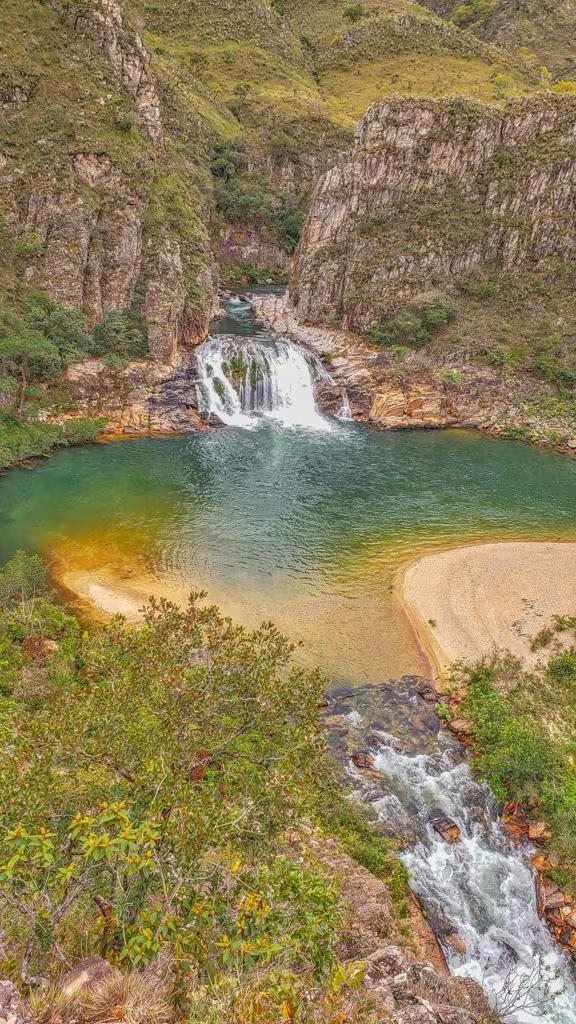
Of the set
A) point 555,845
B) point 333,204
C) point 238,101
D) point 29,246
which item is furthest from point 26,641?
point 238,101

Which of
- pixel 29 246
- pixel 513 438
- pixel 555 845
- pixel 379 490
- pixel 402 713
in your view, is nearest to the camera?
pixel 555 845

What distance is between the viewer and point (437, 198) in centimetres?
5300

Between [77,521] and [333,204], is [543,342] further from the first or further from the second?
[77,521]

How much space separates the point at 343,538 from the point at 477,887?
17.6 meters

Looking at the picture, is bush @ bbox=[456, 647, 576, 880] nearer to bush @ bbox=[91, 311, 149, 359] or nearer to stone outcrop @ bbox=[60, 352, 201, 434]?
stone outcrop @ bbox=[60, 352, 201, 434]

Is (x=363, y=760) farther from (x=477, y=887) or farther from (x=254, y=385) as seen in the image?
(x=254, y=385)

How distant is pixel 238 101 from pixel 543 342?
2766 inches

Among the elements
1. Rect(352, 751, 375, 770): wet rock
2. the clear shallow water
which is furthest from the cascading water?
the clear shallow water

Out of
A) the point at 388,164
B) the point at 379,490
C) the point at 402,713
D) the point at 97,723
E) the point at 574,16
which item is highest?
→ the point at 574,16

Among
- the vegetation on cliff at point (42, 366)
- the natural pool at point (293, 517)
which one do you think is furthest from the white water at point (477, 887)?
the vegetation on cliff at point (42, 366)

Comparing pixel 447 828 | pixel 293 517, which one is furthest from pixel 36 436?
pixel 447 828

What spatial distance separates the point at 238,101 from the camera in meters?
84.4

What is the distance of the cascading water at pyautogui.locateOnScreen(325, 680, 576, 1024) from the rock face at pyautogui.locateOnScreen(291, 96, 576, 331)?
43344mm

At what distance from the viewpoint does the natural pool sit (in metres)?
22.6
